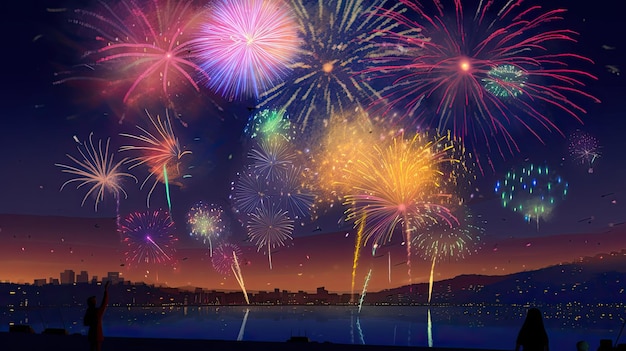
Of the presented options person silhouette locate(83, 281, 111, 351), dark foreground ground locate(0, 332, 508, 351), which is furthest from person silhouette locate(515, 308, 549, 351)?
person silhouette locate(83, 281, 111, 351)

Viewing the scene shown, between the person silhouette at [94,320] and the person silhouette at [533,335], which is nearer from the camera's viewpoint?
the person silhouette at [533,335]

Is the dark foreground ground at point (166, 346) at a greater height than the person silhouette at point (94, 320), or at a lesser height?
lesser

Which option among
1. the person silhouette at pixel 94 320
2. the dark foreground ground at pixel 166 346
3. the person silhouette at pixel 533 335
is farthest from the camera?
the dark foreground ground at pixel 166 346

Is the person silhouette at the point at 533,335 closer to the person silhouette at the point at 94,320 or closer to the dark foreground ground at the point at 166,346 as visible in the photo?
the dark foreground ground at the point at 166,346

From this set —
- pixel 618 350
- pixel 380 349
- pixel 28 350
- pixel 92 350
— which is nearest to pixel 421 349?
pixel 380 349

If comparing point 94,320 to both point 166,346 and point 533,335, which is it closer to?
point 166,346

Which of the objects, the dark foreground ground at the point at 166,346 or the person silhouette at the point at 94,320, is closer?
the person silhouette at the point at 94,320

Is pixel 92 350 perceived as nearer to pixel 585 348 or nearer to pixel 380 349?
pixel 380 349

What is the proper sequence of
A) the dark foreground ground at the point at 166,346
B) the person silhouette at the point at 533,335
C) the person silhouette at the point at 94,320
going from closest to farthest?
the person silhouette at the point at 533,335, the person silhouette at the point at 94,320, the dark foreground ground at the point at 166,346

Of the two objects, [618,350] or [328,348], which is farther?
[328,348]

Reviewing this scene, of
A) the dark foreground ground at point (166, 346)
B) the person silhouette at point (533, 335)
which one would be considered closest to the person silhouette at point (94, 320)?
the dark foreground ground at point (166, 346)

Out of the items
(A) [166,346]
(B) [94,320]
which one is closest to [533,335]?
(B) [94,320]
